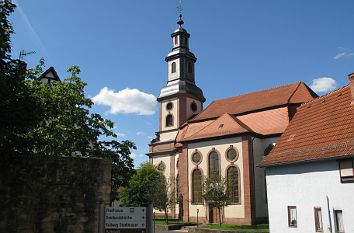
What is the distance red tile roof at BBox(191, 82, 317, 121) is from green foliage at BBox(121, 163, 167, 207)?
7.91 m

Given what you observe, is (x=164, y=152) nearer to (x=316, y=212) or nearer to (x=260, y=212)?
(x=260, y=212)

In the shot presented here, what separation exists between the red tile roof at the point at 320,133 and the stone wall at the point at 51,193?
10.9 meters

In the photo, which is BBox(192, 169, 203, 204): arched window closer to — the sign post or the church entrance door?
the church entrance door

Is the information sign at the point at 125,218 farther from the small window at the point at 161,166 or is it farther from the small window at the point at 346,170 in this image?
the small window at the point at 161,166

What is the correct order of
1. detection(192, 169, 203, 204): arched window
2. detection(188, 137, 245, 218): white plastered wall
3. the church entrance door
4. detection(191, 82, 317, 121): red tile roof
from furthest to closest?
detection(192, 169, 203, 204): arched window, detection(191, 82, 317, 121): red tile roof, the church entrance door, detection(188, 137, 245, 218): white plastered wall

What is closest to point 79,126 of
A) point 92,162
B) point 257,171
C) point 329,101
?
point 92,162

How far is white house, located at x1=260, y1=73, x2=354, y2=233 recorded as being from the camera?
1720cm

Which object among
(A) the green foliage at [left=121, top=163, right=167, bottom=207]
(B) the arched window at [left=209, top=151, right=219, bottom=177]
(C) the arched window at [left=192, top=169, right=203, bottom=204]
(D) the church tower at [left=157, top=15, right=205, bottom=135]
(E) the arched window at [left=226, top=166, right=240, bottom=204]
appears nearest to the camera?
(E) the arched window at [left=226, top=166, right=240, bottom=204]

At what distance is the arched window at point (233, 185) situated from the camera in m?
35.0

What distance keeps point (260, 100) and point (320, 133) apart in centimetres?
2153

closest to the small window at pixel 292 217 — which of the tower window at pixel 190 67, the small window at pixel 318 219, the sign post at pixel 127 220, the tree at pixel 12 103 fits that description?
the small window at pixel 318 219

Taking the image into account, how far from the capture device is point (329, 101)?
21469 millimetres

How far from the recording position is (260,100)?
134ft

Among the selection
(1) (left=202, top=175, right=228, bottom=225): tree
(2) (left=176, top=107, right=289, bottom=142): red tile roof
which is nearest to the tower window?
(2) (left=176, top=107, right=289, bottom=142): red tile roof
